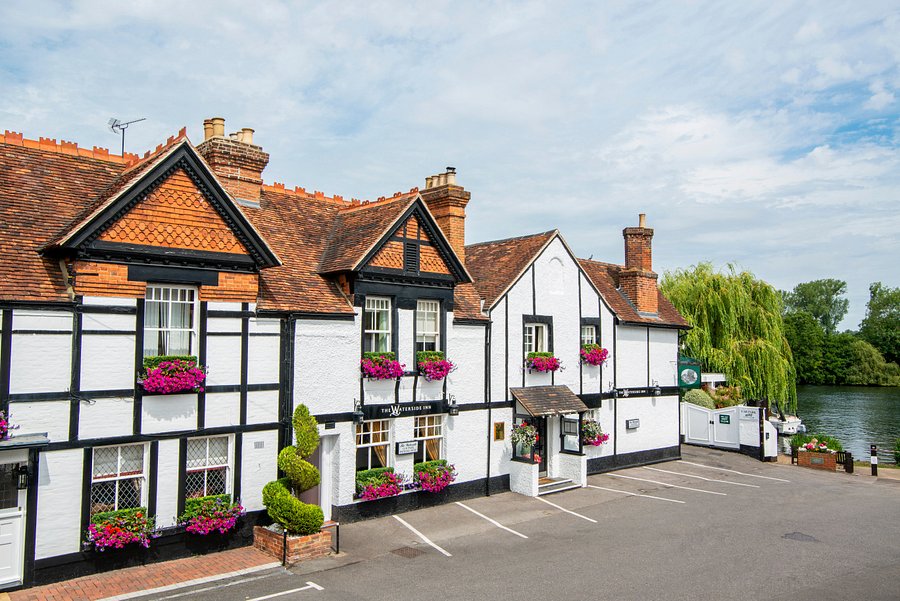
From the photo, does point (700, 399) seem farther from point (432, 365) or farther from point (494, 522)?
point (432, 365)

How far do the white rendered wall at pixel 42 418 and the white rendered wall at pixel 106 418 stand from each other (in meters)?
0.28

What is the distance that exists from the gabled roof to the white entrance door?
419 centimetres

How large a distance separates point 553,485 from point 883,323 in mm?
92036

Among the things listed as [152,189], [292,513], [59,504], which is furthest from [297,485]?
[152,189]

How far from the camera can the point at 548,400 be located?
21422 millimetres

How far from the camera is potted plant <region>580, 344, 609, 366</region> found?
23.4 m

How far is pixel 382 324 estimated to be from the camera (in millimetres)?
18016

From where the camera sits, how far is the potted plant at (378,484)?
55.7 ft

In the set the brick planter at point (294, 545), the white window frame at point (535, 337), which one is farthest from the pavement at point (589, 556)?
the white window frame at point (535, 337)

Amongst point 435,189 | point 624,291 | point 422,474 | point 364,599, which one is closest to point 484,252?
point 435,189

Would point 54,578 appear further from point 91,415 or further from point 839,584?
point 839,584

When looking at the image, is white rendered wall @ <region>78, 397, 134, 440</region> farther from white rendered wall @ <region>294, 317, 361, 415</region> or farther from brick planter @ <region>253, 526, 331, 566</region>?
white rendered wall @ <region>294, 317, 361, 415</region>

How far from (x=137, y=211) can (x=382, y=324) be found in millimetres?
6598

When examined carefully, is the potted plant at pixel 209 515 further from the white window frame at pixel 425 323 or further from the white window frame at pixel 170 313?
the white window frame at pixel 425 323
